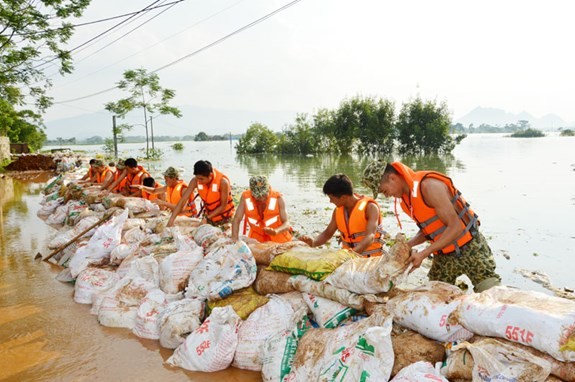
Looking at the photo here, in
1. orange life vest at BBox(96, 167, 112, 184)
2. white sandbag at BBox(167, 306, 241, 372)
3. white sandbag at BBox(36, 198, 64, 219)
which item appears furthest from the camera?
orange life vest at BBox(96, 167, 112, 184)

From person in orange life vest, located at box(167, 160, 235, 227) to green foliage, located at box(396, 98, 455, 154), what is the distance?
3154 centimetres

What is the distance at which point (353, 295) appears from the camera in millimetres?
2834

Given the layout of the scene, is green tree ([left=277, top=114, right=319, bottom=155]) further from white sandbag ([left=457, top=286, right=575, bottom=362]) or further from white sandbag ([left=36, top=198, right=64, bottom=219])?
white sandbag ([left=457, top=286, right=575, bottom=362])

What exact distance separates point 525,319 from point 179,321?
237cm

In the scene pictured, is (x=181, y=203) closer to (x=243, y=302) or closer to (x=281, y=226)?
(x=281, y=226)

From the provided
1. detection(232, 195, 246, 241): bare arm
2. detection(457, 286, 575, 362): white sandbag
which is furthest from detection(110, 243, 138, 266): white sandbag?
detection(457, 286, 575, 362): white sandbag

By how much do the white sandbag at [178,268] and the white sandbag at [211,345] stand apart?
33.3 inches

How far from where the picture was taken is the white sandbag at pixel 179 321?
10.7 feet

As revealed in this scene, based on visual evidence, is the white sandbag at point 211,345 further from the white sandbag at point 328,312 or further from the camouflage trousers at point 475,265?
the camouflage trousers at point 475,265

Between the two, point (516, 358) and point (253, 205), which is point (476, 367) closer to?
point (516, 358)

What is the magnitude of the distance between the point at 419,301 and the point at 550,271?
4.71 metres

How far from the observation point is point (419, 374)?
2.08 metres

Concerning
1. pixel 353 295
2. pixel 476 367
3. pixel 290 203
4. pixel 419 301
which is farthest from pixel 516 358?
pixel 290 203

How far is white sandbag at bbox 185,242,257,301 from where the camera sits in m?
3.42
